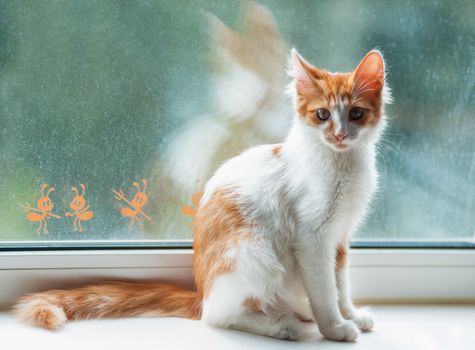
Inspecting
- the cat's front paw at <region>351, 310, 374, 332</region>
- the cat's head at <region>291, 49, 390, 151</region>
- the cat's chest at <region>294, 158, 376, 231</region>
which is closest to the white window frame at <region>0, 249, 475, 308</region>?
the cat's front paw at <region>351, 310, 374, 332</region>

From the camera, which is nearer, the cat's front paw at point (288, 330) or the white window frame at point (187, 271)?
the cat's front paw at point (288, 330)

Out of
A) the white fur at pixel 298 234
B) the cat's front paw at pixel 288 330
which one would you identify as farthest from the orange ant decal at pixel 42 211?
the cat's front paw at pixel 288 330

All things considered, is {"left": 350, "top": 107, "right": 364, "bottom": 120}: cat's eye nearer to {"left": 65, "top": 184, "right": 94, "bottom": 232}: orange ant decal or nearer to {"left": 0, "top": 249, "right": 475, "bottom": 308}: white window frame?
{"left": 0, "top": 249, "right": 475, "bottom": 308}: white window frame

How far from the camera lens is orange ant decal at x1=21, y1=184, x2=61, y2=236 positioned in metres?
1.44

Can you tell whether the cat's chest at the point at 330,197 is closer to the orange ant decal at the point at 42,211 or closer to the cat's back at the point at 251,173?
the cat's back at the point at 251,173

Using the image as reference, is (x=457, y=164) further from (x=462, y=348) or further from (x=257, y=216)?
(x=257, y=216)

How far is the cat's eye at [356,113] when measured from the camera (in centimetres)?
122

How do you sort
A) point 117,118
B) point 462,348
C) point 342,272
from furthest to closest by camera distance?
point 117,118 < point 342,272 < point 462,348

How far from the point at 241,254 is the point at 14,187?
0.66 metres

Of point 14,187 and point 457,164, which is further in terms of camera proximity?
point 457,164

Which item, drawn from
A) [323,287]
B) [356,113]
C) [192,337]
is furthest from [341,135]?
[192,337]

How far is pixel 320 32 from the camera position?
148 centimetres

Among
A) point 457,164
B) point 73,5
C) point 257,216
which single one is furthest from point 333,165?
point 73,5

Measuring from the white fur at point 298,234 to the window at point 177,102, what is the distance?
27 centimetres
